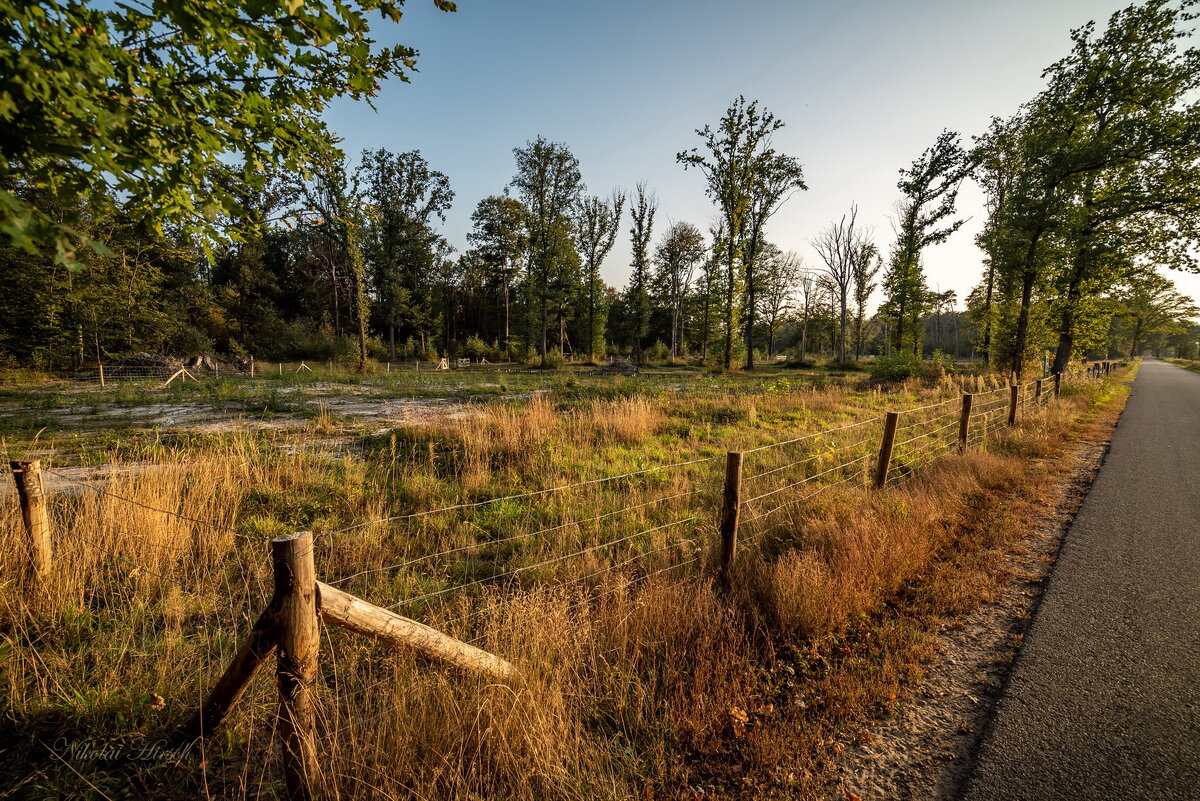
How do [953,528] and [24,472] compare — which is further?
[953,528]

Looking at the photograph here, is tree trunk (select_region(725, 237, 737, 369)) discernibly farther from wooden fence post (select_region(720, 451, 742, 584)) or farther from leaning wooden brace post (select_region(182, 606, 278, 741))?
leaning wooden brace post (select_region(182, 606, 278, 741))

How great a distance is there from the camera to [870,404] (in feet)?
44.4

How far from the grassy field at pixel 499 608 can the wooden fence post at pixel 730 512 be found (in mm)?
199

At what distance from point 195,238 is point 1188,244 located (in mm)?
29232

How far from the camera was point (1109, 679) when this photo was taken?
2758mm

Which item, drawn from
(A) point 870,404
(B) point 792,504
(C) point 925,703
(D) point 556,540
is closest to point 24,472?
(D) point 556,540

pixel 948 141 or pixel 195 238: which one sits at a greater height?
pixel 948 141

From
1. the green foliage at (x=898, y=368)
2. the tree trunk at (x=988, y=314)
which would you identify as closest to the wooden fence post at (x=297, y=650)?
the green foliage at (x=898, y=368)

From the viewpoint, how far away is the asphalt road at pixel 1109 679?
2.15 metres

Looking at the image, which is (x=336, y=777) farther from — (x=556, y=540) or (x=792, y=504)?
(x=792, y=504)

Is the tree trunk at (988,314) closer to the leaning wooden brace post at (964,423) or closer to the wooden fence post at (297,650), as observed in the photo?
the leaning wooden brace post at (964,423)

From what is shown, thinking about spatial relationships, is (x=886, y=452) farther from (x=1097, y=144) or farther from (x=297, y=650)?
(x=1097, y=144)

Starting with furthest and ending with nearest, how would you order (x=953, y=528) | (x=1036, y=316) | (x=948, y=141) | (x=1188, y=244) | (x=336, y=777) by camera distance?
(x=948, y=141), (x=1036, y=316), (x=1188, y=244), (x=953, y=528), (x=336, y=777)

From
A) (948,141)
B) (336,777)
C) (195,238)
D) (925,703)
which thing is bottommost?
(925,703)
